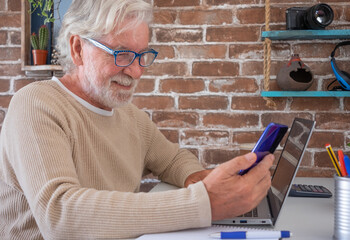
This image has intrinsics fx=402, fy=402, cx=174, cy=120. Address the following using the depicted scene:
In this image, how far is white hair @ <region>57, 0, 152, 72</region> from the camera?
1.18 metres

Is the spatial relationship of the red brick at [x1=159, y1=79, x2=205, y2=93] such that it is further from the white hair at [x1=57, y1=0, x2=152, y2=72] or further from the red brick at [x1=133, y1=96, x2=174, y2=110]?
the white hair at [x1=57, y1=0, x2=152, y2=72]

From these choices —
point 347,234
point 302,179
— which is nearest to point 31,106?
point 347,234

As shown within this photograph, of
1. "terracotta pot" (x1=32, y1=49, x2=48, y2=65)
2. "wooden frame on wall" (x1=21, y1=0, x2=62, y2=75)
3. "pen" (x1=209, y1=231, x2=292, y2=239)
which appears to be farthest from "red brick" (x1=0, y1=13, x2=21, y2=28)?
"pen" (x1=209, y1=231, x2=292, y2=239)

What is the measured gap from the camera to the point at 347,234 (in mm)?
744

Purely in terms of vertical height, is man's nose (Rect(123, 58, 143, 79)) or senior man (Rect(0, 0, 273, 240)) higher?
man's nose (Rect(123, 58, 143, 79))

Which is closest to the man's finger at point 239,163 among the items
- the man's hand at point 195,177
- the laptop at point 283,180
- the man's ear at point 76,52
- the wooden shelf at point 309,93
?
the laptop at point 283,180

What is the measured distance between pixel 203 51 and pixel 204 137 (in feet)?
1.33

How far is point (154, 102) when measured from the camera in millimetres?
1939

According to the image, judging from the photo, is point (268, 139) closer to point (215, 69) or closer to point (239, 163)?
point (239, 163)

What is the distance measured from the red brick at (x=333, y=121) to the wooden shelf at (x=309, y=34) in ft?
1.14

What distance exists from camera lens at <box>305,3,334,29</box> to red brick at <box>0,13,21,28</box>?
1.39 meters

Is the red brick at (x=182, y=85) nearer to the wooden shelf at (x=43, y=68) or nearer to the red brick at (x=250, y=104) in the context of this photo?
the red brick at (x=250, y=104)

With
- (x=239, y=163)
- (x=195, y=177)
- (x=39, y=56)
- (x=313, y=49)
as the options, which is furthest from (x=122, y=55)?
(x=313, y=49)

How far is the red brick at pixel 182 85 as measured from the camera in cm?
191
